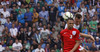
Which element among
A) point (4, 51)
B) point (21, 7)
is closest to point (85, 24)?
point (21, 7)

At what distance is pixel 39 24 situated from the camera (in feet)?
54.7

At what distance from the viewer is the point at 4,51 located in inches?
607

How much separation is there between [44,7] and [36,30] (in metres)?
1.90

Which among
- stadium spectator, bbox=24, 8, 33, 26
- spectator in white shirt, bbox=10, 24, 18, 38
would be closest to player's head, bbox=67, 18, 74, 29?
spectator in white shirt, bbox=10, 24, 18, 38

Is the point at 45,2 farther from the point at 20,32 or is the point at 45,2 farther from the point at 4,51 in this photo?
the point at 4,51

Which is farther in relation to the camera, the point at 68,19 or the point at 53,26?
the point at 53,26

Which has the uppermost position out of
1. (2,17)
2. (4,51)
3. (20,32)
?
(2,17)

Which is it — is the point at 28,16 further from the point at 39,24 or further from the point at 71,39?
the point at 71,39

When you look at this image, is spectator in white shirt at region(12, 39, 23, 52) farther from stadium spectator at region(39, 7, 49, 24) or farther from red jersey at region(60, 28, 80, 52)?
red jersey at region(60, 28, 80, 52)

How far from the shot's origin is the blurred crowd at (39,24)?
51.6ft

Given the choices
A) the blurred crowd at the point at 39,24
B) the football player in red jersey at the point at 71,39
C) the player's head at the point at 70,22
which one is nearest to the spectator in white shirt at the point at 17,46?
the blurred crowd at the point at 39,24

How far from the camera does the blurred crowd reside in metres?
15.7

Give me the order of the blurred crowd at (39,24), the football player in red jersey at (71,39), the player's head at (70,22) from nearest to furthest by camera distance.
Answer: the player's head at (70,22)
the football player in red jersey at (71,39)
the blurred crowd at (39,24)

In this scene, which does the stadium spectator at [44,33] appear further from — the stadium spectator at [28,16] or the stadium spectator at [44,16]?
the stadium spectator at [28,16]
